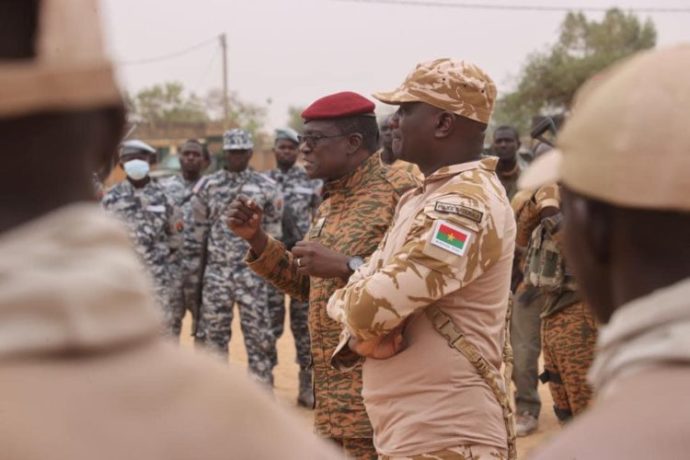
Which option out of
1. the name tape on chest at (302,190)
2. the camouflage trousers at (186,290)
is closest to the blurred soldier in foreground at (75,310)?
the camouflage trousers at (186,290)

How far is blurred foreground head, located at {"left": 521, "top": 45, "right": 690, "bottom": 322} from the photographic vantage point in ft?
4.75

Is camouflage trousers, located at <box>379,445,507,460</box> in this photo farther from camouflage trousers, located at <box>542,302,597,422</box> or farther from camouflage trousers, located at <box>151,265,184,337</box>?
camouflage trousers, located at <box>151,265,184,337</box>

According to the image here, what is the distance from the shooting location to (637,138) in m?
1.46

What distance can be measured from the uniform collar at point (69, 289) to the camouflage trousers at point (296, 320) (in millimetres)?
7521

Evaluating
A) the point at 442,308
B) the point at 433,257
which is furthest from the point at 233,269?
the point at 433,257

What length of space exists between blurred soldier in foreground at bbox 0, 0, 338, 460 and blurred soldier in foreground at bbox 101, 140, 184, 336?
815cm

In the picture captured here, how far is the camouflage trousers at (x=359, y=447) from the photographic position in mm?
4199

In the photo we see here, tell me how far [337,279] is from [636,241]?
2663 mm

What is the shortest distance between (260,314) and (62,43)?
7.36m

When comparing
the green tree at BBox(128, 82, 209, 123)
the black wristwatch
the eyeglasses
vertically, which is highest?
the eyeglasses

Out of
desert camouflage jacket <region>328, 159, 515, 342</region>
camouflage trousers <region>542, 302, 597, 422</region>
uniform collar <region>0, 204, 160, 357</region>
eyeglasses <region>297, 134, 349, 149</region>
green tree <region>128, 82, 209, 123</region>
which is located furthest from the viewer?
green tree <region>128, 82, 209, 123</region>

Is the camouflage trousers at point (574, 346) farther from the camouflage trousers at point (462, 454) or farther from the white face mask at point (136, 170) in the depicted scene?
the white face mask at point (136, 170)

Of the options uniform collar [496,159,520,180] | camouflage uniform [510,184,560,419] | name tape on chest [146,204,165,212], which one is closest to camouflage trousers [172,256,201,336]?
name tape on chest [146,204,165,212]

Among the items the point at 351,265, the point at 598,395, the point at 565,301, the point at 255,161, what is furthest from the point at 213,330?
the point at 255,161
